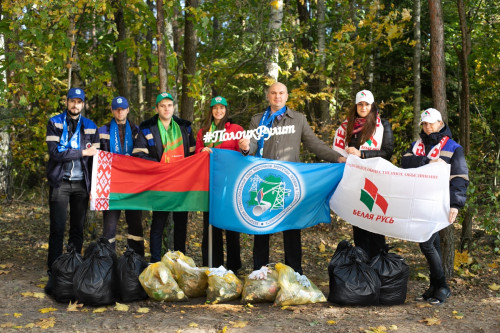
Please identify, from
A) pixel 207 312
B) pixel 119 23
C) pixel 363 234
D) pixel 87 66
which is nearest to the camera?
pixel 207 312

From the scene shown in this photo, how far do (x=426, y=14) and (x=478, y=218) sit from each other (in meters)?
5.92

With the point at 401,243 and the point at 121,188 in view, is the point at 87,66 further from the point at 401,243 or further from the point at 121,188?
the point at 401,243

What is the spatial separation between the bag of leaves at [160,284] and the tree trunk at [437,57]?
4097 mm

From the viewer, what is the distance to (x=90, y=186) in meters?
6.46

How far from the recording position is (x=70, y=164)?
20.8 ft

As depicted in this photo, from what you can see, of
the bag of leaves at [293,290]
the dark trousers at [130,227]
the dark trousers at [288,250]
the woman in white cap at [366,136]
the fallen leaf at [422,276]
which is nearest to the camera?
the bag of leaves at [293,290]

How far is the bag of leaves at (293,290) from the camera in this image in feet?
18.8

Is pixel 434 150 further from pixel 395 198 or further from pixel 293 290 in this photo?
pixel 293 290

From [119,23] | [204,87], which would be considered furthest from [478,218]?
[119,23]

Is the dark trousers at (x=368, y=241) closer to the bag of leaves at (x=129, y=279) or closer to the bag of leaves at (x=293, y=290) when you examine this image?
the bag of leaves at (x=293, y=290)

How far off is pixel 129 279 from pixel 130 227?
103cm

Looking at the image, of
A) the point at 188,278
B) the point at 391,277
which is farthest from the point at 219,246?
the point at 391,277

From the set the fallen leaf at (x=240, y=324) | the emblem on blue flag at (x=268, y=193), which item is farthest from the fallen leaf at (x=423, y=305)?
the fallen leaf at (x=240, y=324)

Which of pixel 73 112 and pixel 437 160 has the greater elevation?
pixel 73 112
